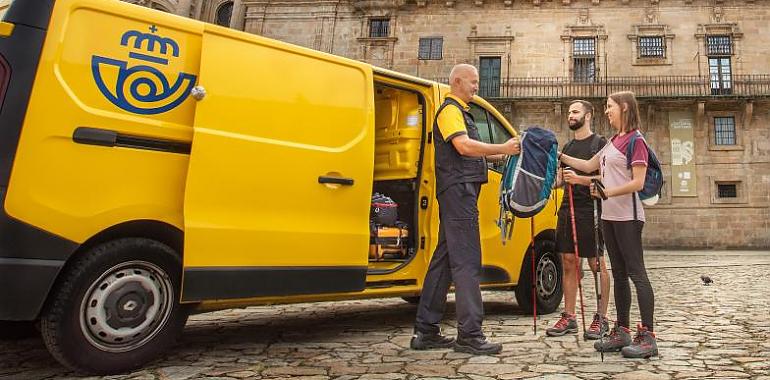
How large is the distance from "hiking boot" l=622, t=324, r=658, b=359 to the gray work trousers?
102cm

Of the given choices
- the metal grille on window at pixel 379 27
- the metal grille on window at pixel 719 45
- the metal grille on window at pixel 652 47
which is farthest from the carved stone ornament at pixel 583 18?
the metal grille on window at pixel 379 27

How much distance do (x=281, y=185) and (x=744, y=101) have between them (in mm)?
27109

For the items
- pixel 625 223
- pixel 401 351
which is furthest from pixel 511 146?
pixel 401 351

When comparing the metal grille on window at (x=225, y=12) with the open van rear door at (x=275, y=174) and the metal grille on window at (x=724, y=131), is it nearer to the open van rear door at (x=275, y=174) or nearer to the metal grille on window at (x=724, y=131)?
the metal grille on window at (x=724, y=131)

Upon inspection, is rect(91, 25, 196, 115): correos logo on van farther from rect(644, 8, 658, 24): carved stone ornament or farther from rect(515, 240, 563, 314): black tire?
rect(644, 8, 658, 24): carved stone ornament

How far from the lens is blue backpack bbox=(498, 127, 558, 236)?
144 inches

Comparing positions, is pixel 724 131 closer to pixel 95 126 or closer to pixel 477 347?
pixel 477 347

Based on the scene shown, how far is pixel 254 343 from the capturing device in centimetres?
392

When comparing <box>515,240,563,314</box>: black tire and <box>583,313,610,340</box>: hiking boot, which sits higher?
<box>515,240,563,314</box>: black tire

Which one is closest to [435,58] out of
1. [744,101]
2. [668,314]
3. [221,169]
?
[744,101]

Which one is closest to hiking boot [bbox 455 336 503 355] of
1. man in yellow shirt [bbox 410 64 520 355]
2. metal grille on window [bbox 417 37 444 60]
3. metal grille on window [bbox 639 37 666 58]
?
man in yellow shirt [bbox 410 64 520 355]

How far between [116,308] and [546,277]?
Answer: 4.19 metres

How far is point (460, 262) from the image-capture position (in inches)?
140

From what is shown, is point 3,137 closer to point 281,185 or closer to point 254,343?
point 281,185
